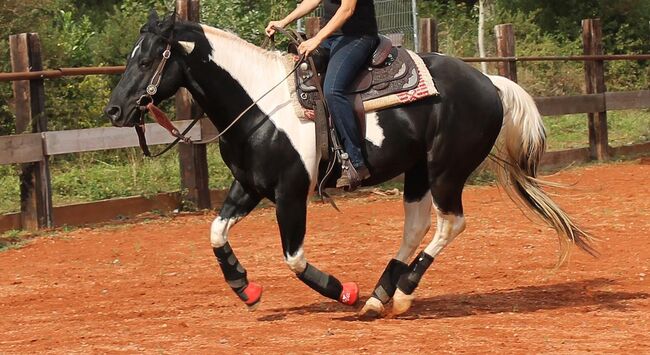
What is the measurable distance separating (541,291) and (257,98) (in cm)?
250

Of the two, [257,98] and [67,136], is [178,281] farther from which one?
[67,136]

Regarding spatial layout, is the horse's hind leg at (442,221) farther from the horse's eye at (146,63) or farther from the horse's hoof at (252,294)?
the horse's eye at (146,63)

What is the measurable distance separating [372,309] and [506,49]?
357 inches

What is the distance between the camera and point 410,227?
306 inches

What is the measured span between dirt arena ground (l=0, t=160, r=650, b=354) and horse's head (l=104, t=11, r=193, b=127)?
134 centimetres

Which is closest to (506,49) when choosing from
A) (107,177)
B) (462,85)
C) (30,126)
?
(107,177)

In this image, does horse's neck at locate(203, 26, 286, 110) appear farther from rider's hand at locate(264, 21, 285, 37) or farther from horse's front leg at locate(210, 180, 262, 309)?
horse's front leg at locate(210, 180, 262, 309)

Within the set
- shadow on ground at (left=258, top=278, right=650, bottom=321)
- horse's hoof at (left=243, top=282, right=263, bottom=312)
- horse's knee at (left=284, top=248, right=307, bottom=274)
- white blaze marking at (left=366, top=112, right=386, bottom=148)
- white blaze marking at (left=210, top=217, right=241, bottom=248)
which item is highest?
white blaze marking at (left=366, top=112, right=386, bottom=148)

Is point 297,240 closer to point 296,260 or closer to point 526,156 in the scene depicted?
point 296,260

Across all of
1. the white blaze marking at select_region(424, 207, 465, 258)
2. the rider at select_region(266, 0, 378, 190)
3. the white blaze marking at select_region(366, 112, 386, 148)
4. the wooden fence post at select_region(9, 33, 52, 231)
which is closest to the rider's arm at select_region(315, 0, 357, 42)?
the rider at select_region(266, 0, 378, 190)

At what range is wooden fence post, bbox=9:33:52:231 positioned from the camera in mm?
11164

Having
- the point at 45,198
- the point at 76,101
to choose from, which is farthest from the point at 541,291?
the point at 76,101

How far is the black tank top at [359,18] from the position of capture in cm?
738

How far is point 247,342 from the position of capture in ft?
20.8
